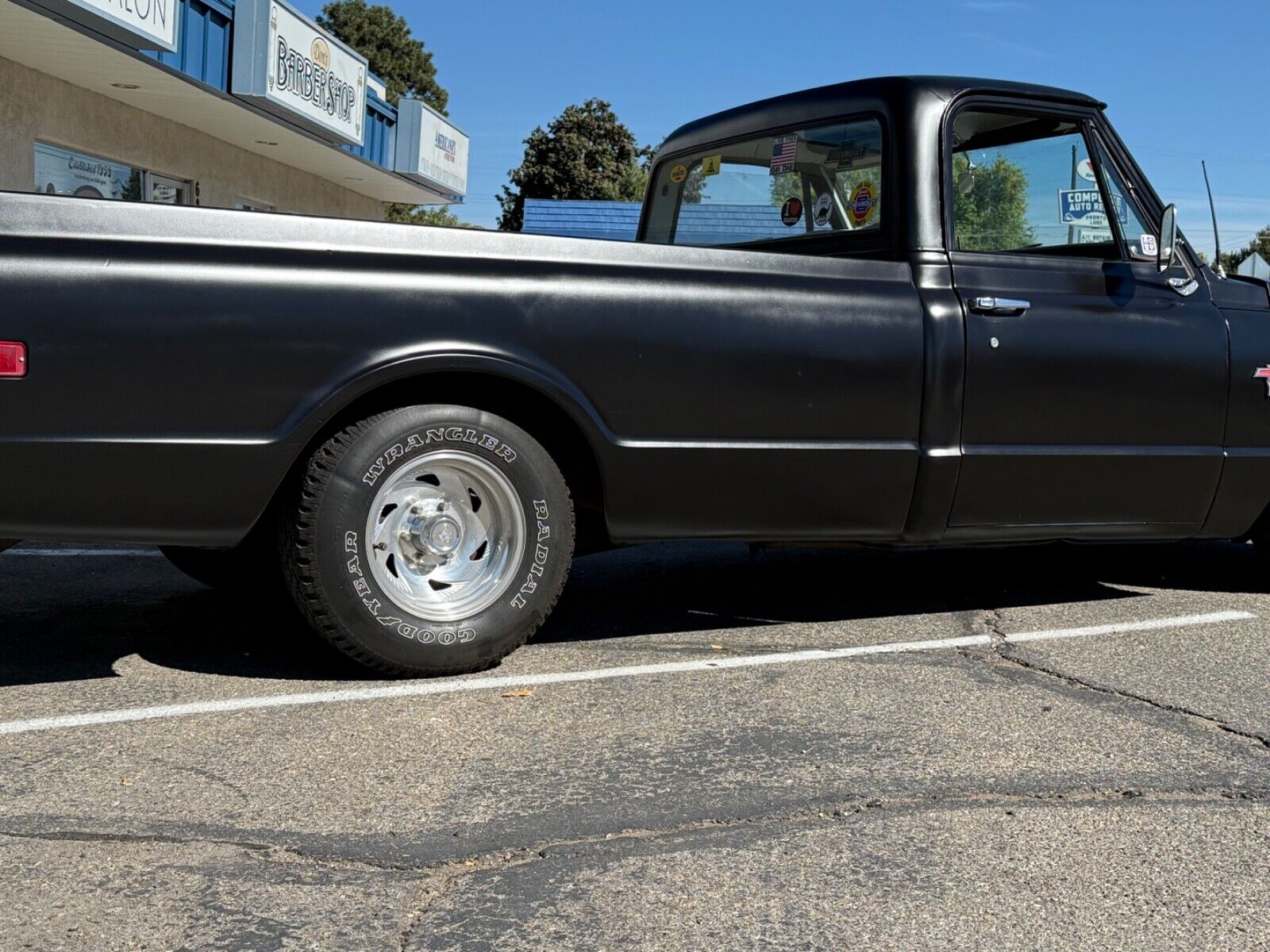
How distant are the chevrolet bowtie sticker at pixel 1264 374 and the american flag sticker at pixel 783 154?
190 centimetres

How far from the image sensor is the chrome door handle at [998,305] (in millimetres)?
4914

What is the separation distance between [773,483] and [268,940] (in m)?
2.47

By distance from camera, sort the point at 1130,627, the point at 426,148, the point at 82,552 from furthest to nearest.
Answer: the point at 426,148 → the point at 82,552 → the point at 1130,627

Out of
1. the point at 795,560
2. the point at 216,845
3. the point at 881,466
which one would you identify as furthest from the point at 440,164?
the point at 216,845

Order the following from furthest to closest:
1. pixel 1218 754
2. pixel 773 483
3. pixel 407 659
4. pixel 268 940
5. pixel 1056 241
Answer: pixel 1056 241 → pixel 773 483 → pixel 407 659 → pixel 1218 754 → pixel 268 940

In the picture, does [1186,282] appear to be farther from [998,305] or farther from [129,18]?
[129,18]

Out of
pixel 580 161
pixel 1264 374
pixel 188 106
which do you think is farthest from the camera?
pixel 580 161

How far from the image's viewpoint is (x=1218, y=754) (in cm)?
379

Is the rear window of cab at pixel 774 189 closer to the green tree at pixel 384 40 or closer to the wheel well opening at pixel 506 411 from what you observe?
the wheel well opening at pixel 506 411

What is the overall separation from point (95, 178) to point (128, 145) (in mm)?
884

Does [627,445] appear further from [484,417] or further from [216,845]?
[216,845]

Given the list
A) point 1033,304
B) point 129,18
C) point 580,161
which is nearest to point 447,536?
point 1033,304

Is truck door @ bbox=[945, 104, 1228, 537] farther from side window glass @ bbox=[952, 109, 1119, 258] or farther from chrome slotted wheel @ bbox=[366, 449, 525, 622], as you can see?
chrome slotted wheel @ bbox=[366, 449, 525, 622]

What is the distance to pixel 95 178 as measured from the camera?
49.9 feet
